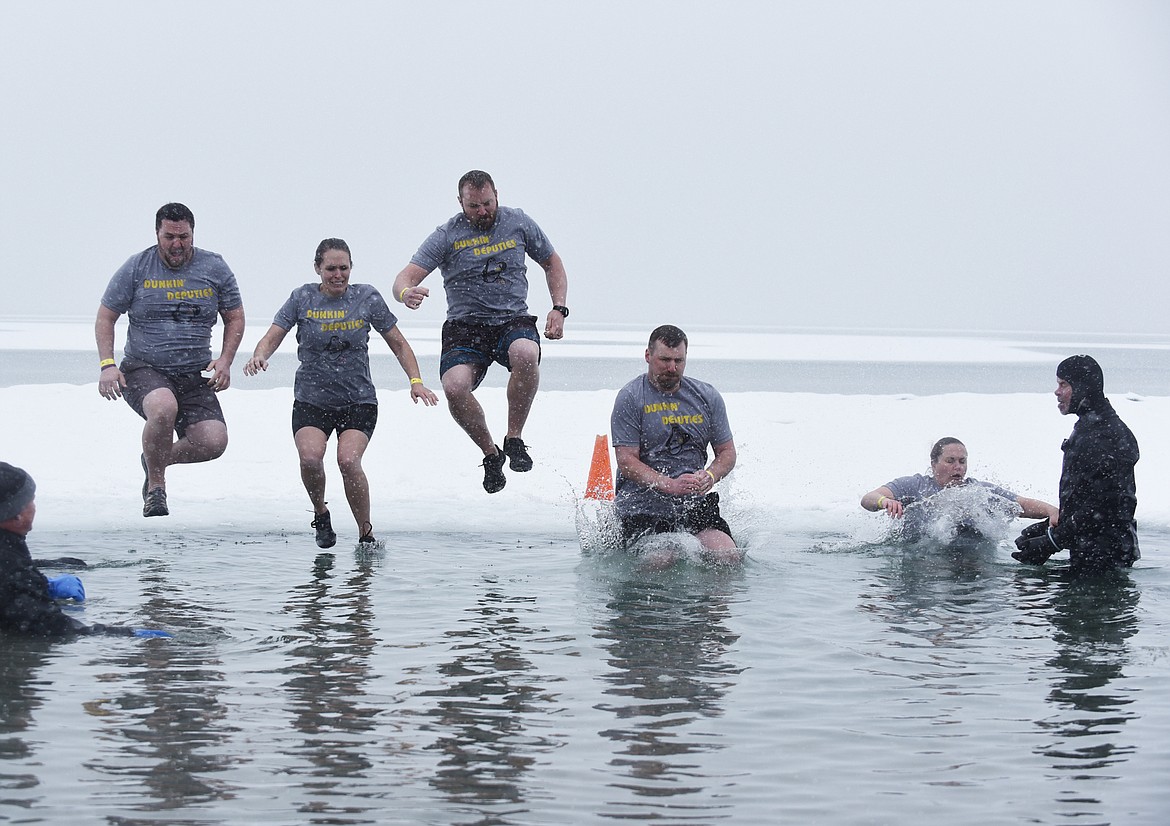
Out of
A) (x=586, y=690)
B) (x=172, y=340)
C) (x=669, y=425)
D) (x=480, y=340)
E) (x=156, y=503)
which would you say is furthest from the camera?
(x=480, y=340)

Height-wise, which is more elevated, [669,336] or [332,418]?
[669,336]

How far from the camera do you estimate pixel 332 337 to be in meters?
9.52

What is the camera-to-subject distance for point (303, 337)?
9.59 meters

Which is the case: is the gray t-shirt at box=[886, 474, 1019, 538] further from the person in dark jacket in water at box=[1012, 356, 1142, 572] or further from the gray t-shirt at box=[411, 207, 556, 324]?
the gray t-shirt at box=[411, 207, 556, 324]

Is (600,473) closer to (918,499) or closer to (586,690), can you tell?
(918,499)

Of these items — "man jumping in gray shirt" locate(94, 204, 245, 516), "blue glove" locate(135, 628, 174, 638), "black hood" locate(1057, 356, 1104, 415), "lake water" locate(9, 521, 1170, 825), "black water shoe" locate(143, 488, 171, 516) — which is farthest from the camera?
"man jumping in gray shirt" locate(94, 204, 245, 516)

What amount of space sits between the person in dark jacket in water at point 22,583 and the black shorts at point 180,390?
10.7 ft

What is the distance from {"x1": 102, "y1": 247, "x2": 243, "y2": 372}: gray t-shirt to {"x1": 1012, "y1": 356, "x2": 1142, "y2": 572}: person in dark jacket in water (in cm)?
556

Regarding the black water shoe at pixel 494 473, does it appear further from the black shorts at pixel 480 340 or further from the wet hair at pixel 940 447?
the wet hair at pixel 940 447

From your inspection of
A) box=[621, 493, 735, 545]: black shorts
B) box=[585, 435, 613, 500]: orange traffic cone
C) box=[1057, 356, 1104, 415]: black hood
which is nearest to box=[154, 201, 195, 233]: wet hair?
box=[621, 493, 735, 545]: black shorts

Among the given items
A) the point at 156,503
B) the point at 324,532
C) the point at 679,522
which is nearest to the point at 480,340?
the point at 324,532

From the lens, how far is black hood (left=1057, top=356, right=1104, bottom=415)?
8539 mm

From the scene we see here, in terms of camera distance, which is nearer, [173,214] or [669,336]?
[669,336]

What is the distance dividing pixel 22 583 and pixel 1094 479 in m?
6.03
